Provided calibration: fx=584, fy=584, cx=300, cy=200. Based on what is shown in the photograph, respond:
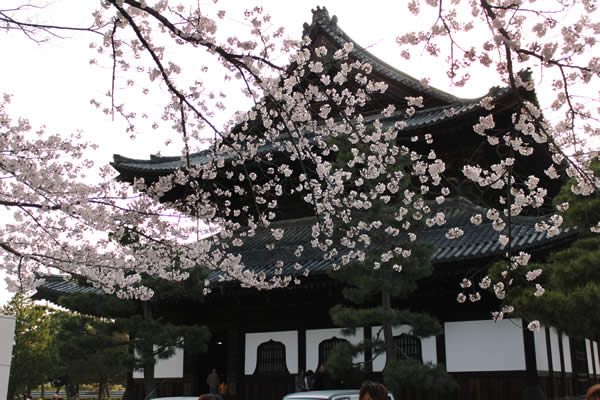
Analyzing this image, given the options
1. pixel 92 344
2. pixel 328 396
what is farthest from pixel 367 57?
pixel 92 344

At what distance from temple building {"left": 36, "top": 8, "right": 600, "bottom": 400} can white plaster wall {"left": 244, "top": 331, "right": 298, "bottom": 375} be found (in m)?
0.02

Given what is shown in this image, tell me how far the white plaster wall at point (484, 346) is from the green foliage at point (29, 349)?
26.7 m

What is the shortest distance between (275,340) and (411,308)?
3577mm

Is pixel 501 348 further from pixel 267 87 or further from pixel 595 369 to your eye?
pixel 267 87

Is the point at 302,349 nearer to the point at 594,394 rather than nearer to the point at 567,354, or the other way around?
the point at 567,354

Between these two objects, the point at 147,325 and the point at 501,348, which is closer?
the point at 501,348

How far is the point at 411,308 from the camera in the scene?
1254 centimetres

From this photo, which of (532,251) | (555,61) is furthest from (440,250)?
(555,61)

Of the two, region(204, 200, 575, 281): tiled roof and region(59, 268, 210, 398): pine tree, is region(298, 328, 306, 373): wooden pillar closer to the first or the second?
region(204, 200, 575, 281): tiled roof

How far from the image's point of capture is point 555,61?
377 cm

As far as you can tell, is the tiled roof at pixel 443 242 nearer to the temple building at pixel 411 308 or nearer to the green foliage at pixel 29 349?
the temple building at pixel 411 308

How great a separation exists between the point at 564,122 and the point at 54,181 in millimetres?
7569

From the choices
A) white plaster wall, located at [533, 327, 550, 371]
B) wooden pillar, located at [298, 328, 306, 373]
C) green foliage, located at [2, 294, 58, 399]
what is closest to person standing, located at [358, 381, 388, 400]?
white plaster wall, located at [533, 327, 550, 371]

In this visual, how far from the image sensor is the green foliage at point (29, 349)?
32.6 metres
